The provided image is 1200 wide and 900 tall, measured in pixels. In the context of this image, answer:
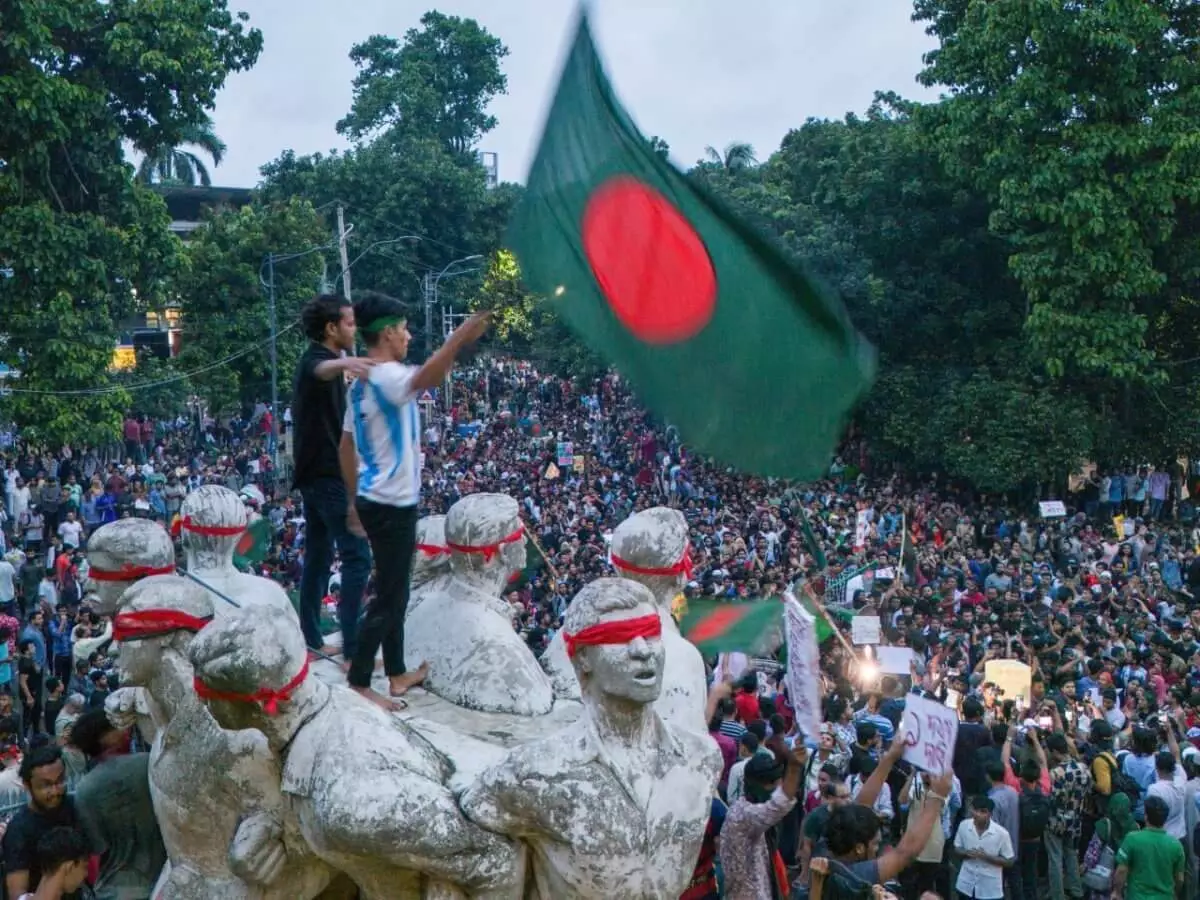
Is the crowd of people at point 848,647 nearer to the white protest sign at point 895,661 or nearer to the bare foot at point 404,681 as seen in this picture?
the white protest sign at point 895,661

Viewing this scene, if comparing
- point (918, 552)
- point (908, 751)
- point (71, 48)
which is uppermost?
point (71, 48)

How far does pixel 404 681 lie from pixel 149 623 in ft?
3.87

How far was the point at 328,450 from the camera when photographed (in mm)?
7176

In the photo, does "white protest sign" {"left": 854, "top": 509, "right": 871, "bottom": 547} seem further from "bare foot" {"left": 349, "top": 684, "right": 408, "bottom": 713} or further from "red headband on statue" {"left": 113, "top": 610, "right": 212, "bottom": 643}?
"red headband on statue" {"left": 113, "top": 610, "right": 212, "bottom": 643}

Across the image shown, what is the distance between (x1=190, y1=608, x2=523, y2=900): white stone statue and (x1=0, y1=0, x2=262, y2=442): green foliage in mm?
22772


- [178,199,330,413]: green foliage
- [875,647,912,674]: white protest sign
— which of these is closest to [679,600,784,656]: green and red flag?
[875,647,912,674]: white protest sign

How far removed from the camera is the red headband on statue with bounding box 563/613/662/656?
5.20 meters

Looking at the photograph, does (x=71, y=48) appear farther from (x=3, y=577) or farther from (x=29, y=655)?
(x=29, y=655)

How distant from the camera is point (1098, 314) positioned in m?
28.1

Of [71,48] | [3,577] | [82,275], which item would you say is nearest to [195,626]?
[3,577]

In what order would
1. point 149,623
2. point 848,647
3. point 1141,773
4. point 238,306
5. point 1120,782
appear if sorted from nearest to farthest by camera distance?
point 149,623
point 1120,782
point 1141,773
point 848,647
point 238,306

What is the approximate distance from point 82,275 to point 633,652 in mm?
24088

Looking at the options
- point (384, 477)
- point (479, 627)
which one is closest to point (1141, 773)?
point (479, 627)

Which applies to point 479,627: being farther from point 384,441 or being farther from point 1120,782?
point 1120,782
